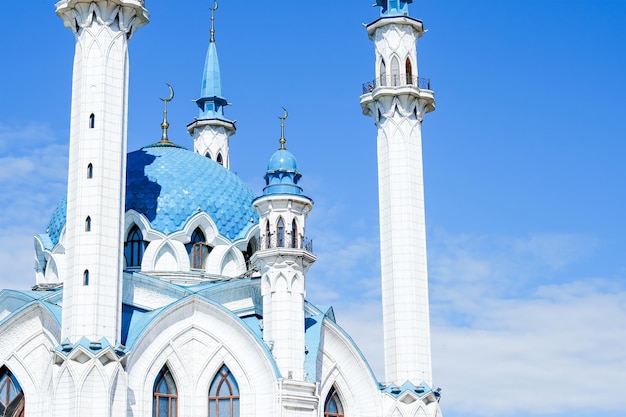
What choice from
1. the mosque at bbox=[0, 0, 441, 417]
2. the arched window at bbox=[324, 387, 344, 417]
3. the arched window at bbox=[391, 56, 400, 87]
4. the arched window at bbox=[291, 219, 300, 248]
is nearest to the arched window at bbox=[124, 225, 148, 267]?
the mosque at bbox=[0, 0, 441, 417]

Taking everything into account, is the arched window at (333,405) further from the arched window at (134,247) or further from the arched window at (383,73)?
the arched window at (383,73)

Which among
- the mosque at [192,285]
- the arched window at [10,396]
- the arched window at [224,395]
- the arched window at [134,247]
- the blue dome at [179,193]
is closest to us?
the mosque at [192,285]

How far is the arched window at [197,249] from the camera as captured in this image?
33.6 metres

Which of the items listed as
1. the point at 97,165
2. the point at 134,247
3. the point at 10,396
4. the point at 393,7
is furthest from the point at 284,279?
the point at 393,7

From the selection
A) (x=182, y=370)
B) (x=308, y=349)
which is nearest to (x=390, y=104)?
(x=308, y=349)

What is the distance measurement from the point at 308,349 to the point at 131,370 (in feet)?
17.3

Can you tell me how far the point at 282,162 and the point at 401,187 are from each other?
3856 millimetres

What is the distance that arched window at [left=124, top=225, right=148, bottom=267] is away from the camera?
33.1 m

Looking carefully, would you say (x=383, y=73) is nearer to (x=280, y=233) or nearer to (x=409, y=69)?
(x=409, y=69)

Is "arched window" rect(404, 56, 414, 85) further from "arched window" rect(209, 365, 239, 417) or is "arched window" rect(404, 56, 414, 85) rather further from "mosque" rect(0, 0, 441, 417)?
"arched window" rect(209, 365, 239, 417)

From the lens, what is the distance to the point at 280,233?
30844mm

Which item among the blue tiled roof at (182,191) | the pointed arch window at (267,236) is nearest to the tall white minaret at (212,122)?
the blue tiled roof at (182,191)

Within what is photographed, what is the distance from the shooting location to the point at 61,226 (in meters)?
33.7

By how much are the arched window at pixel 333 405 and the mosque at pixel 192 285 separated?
0.14 ft
